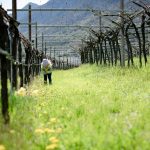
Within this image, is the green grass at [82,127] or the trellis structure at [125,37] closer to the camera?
the green grass at [82,127]

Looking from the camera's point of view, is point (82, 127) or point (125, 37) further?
point (125, 37)

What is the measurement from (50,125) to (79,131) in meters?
0.86

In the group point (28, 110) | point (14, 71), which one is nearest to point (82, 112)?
point (28, 110)

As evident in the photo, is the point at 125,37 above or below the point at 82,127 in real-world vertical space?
above

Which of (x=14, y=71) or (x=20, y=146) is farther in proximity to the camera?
(x=14, y=71)

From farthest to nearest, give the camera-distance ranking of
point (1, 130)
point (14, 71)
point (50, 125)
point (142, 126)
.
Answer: point (14, 71) < point (50, 125) < point (142, 126) < point (1, 130)

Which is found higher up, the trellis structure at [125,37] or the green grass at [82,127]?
the trellis structure at [125,37]

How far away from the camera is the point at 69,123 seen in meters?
7.10

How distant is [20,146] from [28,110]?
10.3 feet

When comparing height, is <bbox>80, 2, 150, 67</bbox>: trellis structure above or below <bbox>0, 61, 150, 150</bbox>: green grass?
above

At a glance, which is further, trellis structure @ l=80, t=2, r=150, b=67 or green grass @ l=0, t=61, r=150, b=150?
trellis structure @ l=80, t=2, r=150, b=67

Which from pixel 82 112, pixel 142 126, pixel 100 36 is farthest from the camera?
pixel 100 36

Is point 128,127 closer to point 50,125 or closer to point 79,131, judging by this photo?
point 79,131

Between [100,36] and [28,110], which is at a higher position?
[100,36]
